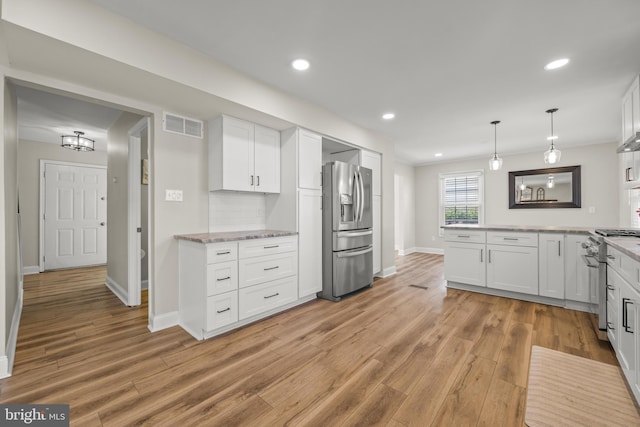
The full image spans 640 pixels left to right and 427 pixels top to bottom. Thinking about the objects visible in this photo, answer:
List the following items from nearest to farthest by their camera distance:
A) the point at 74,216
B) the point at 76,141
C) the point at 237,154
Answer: the point at 237,154 → the point at 76,141 → the point at 74,216

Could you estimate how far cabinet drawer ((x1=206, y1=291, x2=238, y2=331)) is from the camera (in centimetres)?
244

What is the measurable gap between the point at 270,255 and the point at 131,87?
1958 mm

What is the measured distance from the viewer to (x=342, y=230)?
3639mm

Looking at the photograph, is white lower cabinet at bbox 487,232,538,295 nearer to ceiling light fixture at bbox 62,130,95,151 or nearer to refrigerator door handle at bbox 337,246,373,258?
refrigerator door handle at bbox 337,246,373,258

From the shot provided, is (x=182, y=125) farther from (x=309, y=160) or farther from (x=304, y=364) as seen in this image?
(x=304, y=364)

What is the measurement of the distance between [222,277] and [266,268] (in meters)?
0.51

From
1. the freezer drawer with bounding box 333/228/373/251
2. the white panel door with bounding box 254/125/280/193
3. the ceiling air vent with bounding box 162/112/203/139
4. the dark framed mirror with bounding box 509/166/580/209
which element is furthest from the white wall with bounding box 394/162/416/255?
the ceiling air vent with bounding box 162/112/203/139

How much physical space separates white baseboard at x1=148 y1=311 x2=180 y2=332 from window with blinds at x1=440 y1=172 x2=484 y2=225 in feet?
22.0

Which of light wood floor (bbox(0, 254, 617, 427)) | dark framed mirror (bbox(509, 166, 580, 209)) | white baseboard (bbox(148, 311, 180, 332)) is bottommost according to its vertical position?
light wood floor (bbox(0, 254, 617, 427))

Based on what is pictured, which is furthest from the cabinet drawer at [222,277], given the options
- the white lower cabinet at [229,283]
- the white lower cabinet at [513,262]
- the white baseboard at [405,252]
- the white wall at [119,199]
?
the white baseboard at [405,252]

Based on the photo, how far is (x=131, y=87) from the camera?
2.28 m

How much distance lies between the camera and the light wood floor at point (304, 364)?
157 centimetres

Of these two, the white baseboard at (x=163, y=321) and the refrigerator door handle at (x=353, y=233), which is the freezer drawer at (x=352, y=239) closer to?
the refrigerator door handle at (x=353, y=233)

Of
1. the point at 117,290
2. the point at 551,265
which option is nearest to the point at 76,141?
the point at 117,290
